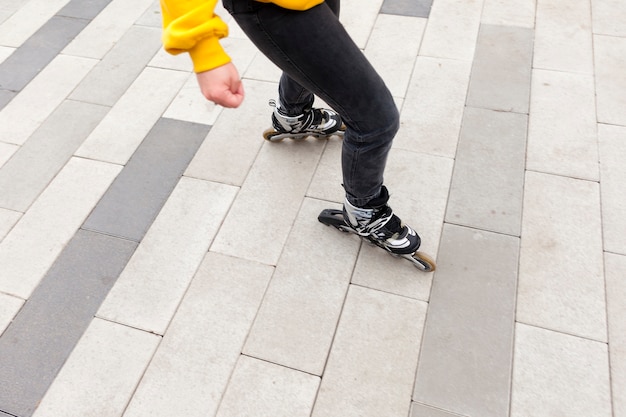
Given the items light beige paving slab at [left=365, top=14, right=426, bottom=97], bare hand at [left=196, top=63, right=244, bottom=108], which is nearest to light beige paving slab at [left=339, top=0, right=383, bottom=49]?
light beige paving slab at [left=365, top=14, right=426, bottom=97]

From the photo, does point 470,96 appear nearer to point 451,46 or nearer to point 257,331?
point 451,46

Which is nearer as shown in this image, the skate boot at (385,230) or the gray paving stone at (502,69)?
the skate boot at (385,230)

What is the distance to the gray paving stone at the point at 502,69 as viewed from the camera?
8.60 feet

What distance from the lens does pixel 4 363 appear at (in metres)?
1.90

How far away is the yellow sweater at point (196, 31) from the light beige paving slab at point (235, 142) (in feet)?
→ 4.02

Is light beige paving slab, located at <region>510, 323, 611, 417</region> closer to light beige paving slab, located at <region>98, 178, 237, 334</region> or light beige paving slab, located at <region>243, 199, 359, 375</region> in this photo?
light beige paving slab, located at <region>243, 199, 359, 375</region>

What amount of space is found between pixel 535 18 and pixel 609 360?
2240 mm

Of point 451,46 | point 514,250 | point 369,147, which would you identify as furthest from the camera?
point 451,46

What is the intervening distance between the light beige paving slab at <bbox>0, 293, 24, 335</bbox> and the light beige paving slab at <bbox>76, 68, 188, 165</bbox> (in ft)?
2.73

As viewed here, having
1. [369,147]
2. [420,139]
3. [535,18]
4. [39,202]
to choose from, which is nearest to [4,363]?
[39,202]

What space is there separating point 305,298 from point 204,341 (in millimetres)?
439

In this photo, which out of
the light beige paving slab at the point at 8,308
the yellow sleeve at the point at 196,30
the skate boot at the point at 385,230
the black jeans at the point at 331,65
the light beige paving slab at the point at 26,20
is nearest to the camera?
the yellow sleeve at the point at 196,30

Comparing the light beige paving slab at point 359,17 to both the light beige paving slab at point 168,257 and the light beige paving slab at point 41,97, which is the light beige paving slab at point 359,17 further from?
the light beige paving slab at point 41,97

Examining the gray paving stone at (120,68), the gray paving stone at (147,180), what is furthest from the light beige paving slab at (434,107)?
the gray paving stone at (120,68)
